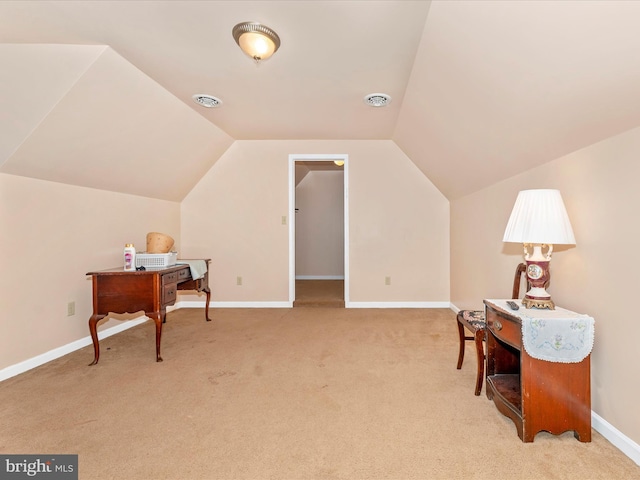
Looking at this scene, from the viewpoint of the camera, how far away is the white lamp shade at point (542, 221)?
1.53m

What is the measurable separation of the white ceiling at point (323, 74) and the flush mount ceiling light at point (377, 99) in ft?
0.28

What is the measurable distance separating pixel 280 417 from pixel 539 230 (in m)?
1.73

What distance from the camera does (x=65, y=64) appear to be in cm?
192

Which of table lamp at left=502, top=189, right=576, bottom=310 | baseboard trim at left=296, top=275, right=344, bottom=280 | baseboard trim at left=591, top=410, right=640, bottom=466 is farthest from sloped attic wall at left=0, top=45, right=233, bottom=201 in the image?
baseboard trim at left=296, top=275, right=344, bottom=280

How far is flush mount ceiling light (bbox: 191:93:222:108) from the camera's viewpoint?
8.81 feet

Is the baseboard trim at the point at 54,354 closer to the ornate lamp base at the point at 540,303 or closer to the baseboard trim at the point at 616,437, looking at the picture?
the ornate lamp base at the point at 540,303

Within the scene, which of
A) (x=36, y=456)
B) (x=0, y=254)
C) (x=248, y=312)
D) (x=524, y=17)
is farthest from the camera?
(x=248, y=312)

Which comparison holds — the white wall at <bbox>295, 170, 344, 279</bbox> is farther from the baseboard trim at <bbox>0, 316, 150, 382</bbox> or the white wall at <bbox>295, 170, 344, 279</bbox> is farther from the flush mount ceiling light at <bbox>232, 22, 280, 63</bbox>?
the flush mount ceiling light at <bbox>232, 22, 280, 63</bbox>

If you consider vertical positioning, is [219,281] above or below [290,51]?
below

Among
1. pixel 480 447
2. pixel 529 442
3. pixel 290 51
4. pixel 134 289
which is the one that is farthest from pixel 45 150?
pixel 529 442

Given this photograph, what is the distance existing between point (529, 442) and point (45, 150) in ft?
11.7

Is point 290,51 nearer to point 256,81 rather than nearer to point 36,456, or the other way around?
point 256,81

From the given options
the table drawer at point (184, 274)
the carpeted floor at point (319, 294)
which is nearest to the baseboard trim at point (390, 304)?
the carpeted floor at point (319, 294)

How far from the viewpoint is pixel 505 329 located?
165 centimetres
